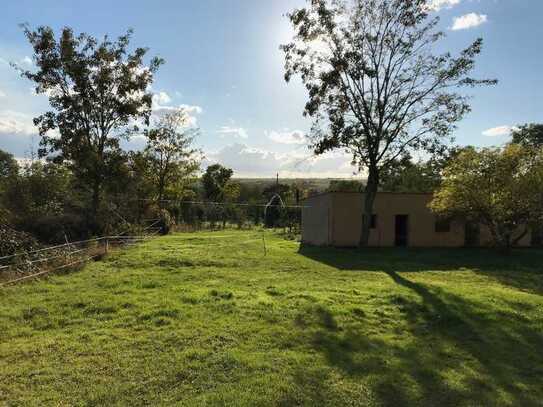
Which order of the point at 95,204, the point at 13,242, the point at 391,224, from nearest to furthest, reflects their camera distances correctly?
the point at 13,242
the point at 95,204
the point at 391,224

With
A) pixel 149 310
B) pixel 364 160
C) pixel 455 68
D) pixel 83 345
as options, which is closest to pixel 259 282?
pixel 149 310

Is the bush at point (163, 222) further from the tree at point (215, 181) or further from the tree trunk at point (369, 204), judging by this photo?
the tree at point (215, 181)


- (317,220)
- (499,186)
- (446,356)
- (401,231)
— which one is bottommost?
(446,356)

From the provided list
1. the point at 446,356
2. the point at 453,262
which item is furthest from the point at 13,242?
the point at 453,262

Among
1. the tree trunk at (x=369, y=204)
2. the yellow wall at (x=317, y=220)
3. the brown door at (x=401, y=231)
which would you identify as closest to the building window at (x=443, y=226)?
the brown door at (x=401, y=231)

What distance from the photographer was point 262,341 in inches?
219

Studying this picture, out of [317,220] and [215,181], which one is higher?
[215,181]

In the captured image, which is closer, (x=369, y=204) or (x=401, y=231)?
(x=369, y=204)

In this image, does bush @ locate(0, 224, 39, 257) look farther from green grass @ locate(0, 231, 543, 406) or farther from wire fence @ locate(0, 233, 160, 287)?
green grass @ locate(0, 231, 543, 406)

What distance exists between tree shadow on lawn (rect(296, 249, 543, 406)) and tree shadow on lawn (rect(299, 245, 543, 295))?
5.01m

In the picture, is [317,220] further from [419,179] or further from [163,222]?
[419,179]

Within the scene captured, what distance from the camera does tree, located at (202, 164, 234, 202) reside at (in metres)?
51.2

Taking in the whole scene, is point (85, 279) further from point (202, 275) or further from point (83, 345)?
point (83, 345)

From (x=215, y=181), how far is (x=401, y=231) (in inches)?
1267
